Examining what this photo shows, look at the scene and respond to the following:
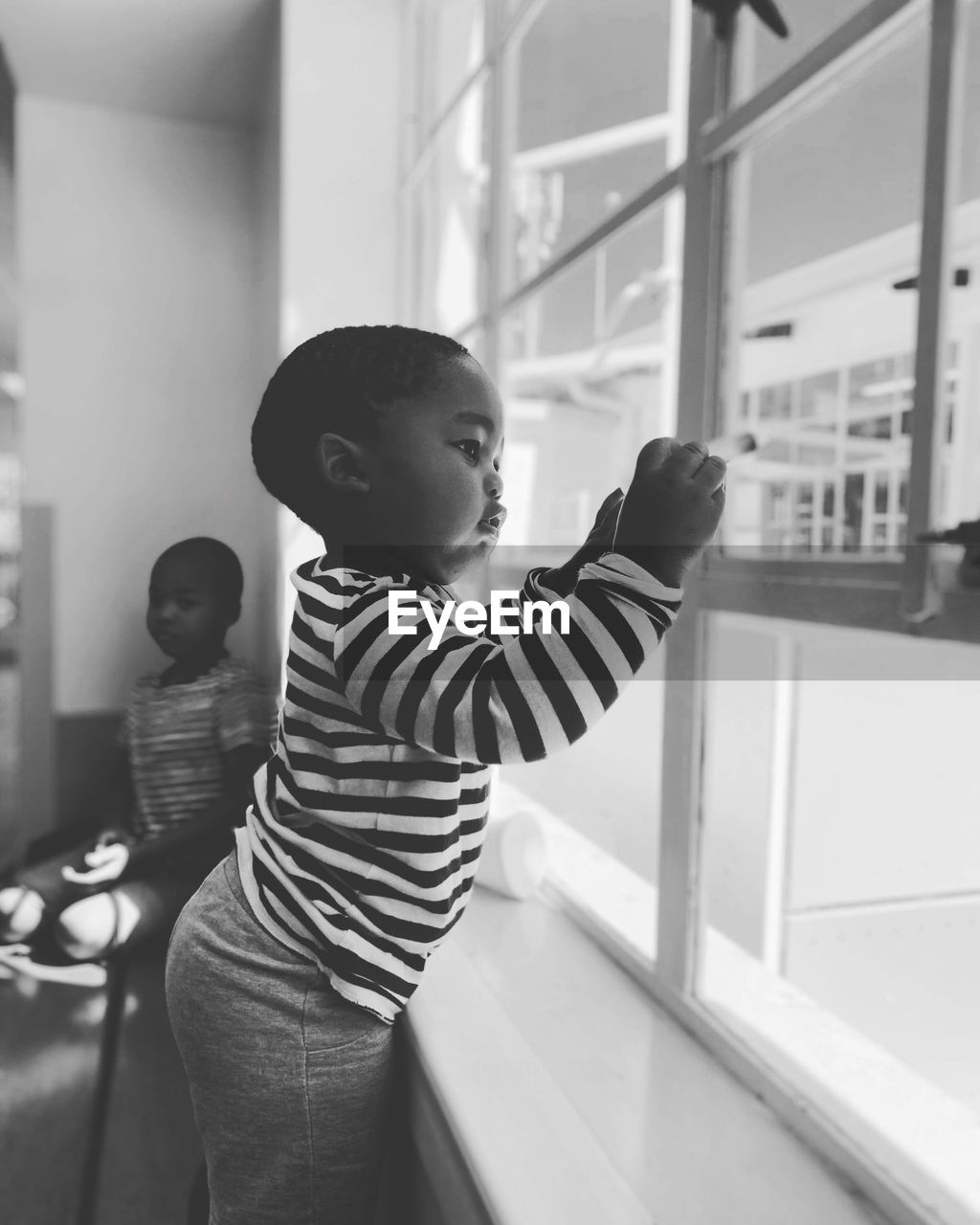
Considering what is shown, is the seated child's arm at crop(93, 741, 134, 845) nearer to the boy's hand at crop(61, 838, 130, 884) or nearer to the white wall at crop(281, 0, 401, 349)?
the boy's hand at crop(61, 838, 130, 884)

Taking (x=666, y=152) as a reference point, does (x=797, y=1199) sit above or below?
below

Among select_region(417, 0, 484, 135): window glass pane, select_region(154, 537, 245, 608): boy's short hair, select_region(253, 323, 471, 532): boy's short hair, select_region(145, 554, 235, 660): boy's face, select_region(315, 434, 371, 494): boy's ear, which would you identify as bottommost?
select_region(145, 554, 235, 660): boy's face

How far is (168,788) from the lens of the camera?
49 cm

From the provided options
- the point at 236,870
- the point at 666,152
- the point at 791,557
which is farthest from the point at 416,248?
the point at 236,870

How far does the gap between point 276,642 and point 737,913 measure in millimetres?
500

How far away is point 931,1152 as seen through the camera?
568 millimetres

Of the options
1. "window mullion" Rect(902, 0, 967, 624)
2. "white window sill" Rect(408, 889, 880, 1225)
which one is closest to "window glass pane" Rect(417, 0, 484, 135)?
"window mullion" Rect(902, 0, 967, 624)

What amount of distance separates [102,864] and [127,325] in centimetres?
33

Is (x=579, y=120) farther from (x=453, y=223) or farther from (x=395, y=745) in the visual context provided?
(x=395, y=745)

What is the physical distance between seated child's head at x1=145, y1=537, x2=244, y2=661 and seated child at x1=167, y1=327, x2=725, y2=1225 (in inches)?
1.5

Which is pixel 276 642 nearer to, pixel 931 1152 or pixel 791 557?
pixel 791 557

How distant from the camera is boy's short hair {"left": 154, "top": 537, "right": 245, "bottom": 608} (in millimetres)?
478

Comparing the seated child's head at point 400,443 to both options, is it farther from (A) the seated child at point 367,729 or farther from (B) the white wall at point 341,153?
(B) the white wall at point 341,153

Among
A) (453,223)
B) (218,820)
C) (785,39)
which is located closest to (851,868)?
(218,820)
